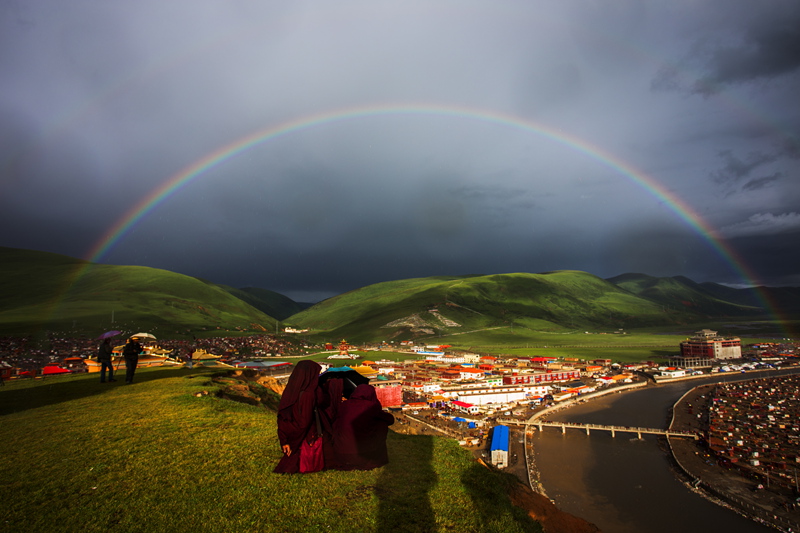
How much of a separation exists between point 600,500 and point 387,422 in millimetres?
25032

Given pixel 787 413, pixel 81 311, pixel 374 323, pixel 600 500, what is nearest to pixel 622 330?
pixel 374 323

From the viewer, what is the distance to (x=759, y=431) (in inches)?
1478

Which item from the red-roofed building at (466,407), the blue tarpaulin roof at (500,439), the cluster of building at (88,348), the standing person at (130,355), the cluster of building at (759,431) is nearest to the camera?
the standing person at (130,355)

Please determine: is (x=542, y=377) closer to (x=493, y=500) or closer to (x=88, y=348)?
(x=493, y=500)

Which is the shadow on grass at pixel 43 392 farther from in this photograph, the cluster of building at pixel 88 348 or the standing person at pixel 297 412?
the cluster of building at pixel 88 348

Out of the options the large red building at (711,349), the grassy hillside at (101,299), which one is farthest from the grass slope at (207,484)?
the large red building at (711,349)

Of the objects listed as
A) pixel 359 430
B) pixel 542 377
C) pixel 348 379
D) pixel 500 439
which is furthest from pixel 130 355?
pixel 542 377

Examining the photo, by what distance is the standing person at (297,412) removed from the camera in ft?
23.3

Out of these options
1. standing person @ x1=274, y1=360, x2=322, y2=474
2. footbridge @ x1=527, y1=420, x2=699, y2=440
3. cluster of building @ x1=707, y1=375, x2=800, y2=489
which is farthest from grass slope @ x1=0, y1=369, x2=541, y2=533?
footbridge @ x1=527, y1=420, x2=699, y2=440

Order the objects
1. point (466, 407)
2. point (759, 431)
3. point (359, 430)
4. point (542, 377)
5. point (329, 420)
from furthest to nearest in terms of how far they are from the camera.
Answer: point (542, 377)
point (466, 407)
point (759, 431)
point (359, 430)
point (329, 420)

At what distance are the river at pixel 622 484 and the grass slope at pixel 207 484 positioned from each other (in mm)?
19498

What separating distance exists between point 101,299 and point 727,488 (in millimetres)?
153362

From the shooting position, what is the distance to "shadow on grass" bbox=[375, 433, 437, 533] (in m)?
6.09

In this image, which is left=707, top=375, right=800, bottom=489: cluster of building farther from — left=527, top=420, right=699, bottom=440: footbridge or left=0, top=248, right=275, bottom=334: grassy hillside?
left=0, top=248, right=275, bottom=334: grassy hillside
